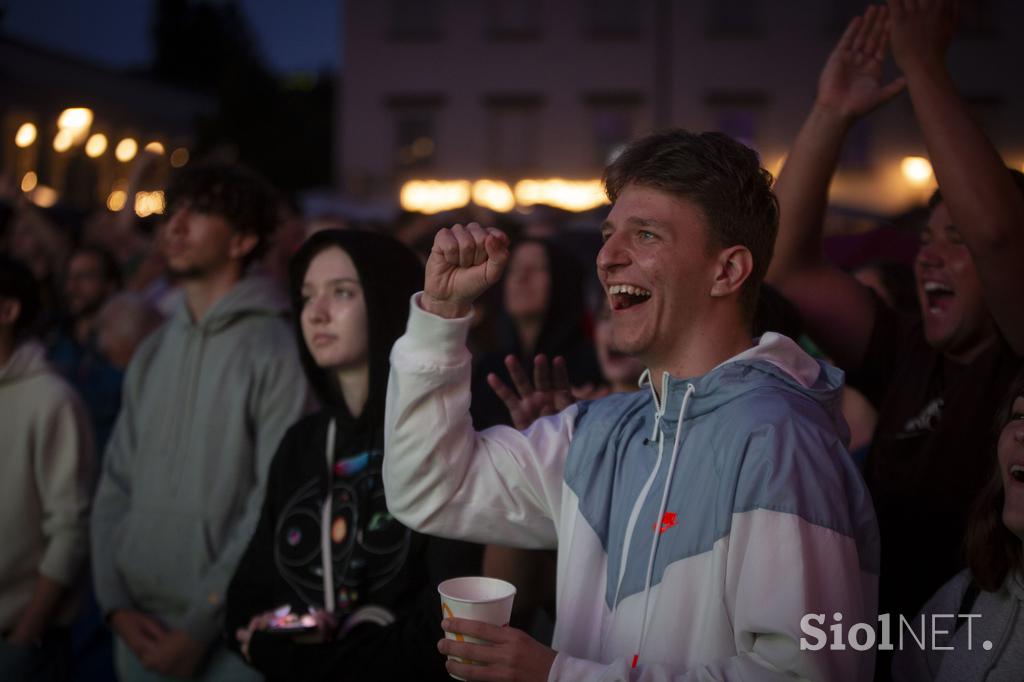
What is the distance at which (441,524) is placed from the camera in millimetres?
2256

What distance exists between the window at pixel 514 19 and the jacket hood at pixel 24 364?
21.7 m

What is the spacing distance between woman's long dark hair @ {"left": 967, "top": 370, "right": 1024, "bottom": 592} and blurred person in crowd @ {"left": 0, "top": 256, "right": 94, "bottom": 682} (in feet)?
10.2

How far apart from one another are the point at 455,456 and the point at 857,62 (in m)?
1.80

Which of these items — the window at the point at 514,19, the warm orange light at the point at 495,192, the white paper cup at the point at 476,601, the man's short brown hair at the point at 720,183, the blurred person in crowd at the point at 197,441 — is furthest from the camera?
the warm orange light at the point at 495,192

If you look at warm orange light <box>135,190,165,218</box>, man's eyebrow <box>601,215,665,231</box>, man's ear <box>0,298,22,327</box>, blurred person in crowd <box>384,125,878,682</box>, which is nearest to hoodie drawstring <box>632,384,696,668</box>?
blurred person in crowd <box>384,125,878,682</box>

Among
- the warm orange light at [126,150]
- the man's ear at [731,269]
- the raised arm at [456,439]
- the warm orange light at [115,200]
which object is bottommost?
the raised arm at [456,439]

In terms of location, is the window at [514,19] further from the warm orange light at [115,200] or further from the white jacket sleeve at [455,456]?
the white jacket sleeve at [455,456]

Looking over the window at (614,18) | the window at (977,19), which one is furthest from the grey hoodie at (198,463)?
the window at (614,18)

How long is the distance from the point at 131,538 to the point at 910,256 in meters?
Result: 3.71

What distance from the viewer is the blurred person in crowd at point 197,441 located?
11.4 feet

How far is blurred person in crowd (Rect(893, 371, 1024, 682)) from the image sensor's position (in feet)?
7.00

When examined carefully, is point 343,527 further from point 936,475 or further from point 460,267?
point 936,475

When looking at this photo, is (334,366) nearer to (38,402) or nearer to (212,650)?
(212,650)

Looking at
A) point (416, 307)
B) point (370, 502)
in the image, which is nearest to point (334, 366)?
point (370, 502)
